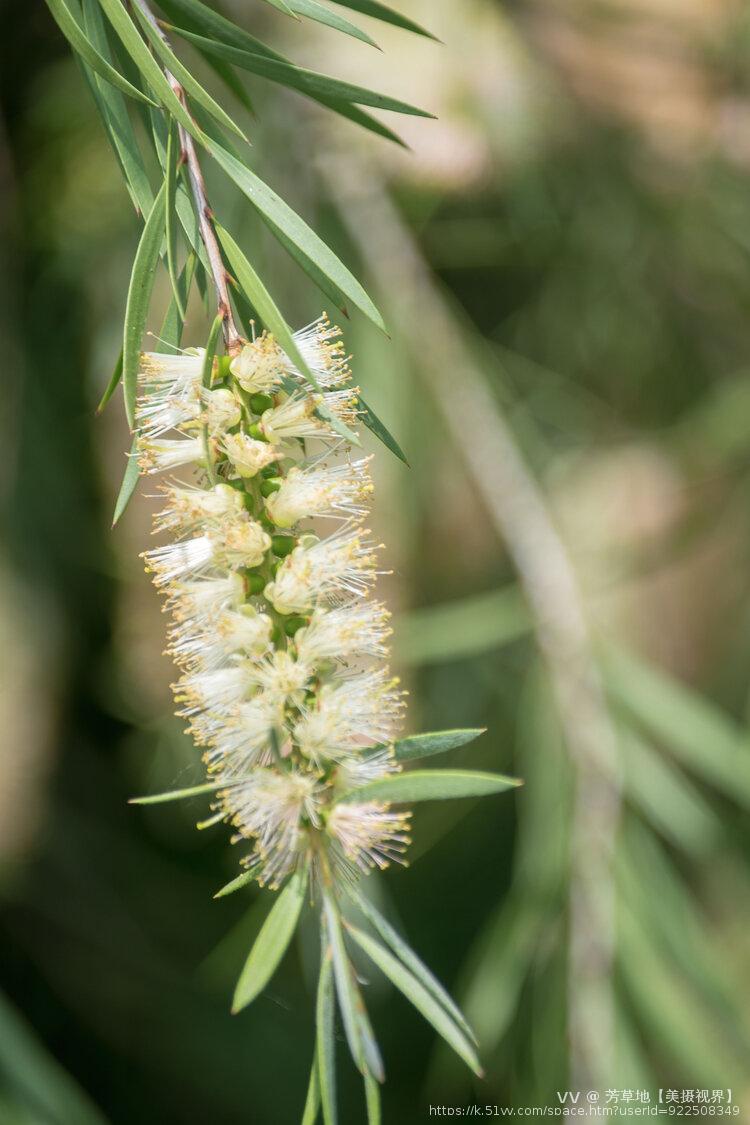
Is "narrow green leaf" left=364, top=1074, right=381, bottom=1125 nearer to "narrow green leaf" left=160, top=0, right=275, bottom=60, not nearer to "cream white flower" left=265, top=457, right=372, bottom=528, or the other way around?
"cream white flower" left=265, top=457, right=372, bottom=528

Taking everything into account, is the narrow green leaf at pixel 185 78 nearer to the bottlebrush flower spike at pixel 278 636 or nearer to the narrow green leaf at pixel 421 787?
the bottlebrush flower spike at pixel 278 636

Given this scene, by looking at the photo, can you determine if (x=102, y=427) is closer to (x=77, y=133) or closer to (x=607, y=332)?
(x=77, y=133)

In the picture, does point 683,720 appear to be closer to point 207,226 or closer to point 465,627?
point 465,627

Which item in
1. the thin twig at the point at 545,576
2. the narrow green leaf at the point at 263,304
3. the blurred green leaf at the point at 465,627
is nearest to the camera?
the narrow green leaf at the point at 263,304

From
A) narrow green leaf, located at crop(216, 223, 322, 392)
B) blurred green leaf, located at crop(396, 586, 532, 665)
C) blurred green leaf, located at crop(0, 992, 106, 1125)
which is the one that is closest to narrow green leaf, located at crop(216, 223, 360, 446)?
narrow green leaf, located at crop(216, 223, 322, 392)

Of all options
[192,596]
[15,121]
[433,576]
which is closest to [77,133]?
[15,121]

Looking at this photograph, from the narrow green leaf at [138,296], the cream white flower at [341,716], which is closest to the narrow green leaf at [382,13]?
the narrow green leaf at [138,296]

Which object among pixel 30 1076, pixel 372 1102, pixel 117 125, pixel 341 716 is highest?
pixel 117 125

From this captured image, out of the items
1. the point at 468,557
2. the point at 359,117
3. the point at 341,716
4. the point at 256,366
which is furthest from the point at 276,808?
the point at 468,557
